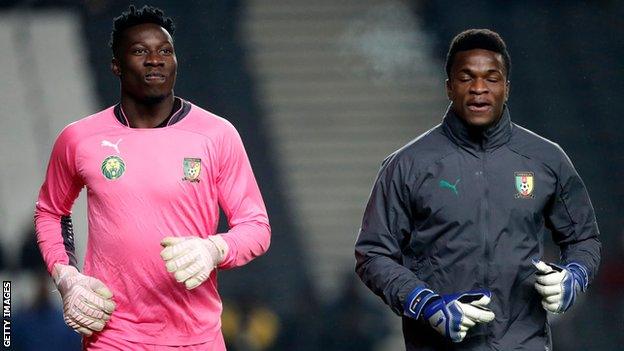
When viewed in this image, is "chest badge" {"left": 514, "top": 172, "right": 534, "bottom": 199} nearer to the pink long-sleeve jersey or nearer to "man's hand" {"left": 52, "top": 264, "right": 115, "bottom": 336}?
the pink long-sleeve jersey

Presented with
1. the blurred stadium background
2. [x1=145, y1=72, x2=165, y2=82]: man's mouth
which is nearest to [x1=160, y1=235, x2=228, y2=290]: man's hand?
[x1=145, y1=72, x2=165, y2=82]: man's mouth

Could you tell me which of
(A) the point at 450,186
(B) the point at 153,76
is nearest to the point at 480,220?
(A) the point at 450,186

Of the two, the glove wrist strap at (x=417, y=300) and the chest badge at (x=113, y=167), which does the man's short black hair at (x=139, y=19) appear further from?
the glove wrist strap at (x=417, y=300)

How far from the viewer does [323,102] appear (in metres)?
8.10

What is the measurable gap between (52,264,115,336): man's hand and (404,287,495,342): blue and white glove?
3.40 feet

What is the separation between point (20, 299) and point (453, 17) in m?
3.04

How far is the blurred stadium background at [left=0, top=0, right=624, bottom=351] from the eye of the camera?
775 centimetres

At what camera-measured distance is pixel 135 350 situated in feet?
14.8

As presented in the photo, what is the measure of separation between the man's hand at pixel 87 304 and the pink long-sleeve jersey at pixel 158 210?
0.06 meters

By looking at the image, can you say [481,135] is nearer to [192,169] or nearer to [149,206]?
[192,169]

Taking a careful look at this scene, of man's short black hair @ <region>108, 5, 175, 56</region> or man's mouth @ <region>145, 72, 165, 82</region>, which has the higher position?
man's short black hair @ <region>108, 5, 175, 56</region>

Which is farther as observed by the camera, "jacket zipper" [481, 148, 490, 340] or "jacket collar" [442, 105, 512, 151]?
"jacket collar" [442, 105, 512, 151]

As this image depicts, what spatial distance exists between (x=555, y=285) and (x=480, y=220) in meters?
0.32

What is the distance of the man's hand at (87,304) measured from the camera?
176 inches
